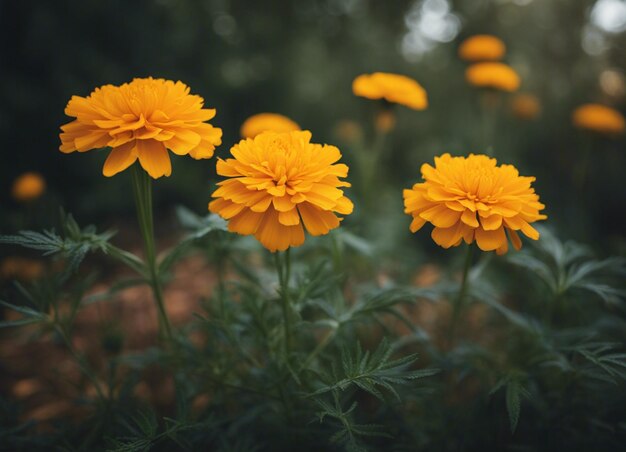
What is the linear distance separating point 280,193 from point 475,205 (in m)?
0.49

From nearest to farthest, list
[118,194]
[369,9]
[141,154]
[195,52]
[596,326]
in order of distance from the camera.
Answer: [141,154], [596,326], [118,194], [195,52], [369,9]

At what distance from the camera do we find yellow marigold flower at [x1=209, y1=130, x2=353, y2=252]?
996 millimetres

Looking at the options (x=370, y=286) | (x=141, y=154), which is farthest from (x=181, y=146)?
(x=370, y=286)

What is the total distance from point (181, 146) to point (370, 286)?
1092 mm

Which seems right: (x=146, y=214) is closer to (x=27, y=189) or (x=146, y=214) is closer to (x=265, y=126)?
(x=265, y=126)

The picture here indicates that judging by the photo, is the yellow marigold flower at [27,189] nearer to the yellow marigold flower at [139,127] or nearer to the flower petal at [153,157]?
the yellow marigold flower at [139,127]

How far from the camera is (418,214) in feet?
3.77

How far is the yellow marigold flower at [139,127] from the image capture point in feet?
3.39

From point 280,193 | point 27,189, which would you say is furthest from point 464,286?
point 27,189

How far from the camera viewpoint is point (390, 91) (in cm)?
179

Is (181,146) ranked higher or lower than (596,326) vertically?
higher

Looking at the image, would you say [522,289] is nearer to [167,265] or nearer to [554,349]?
[554,349]

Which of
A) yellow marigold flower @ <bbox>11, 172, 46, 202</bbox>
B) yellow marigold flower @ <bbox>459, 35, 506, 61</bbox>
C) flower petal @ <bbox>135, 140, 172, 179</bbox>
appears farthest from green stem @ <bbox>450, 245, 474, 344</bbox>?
yellow marigold flower @ <bbox>11, 172, 46, 202</bbox>

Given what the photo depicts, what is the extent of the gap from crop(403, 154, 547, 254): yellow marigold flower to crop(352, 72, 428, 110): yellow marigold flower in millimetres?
692
